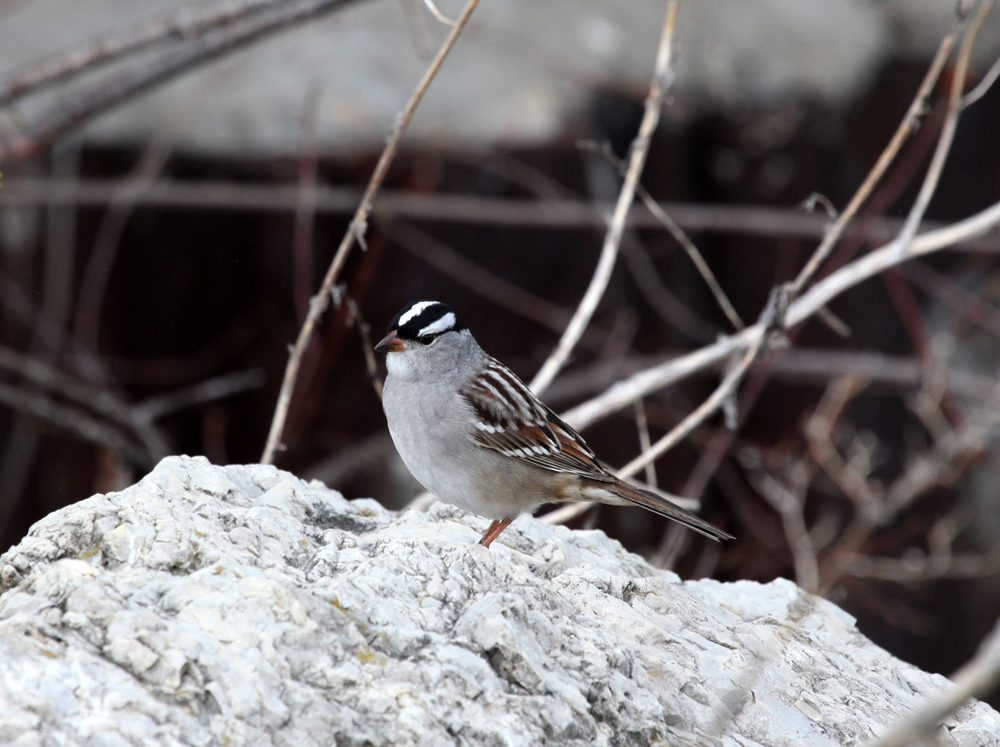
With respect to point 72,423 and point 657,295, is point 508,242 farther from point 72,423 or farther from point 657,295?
point 72,423

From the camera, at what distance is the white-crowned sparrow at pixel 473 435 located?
3.54 metres

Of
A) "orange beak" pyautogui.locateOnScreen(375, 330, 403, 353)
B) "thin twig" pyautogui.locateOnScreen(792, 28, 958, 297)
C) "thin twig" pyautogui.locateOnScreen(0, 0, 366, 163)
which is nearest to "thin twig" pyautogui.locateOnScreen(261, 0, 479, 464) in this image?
"orange beak" pyautogui.locateOnScreen(375, 330, 403, 353)

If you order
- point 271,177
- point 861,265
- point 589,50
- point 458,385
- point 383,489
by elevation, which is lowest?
point 383,489

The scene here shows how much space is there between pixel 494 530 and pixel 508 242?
3377 millimetres

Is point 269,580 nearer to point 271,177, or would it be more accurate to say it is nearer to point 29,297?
point 271,177

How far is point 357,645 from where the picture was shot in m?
2.20

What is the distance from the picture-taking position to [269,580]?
7.31ft

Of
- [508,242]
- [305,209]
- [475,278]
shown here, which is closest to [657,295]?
[508,242]

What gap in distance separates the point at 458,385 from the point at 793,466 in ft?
9.96

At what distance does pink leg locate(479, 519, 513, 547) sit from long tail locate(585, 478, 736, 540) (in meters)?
0.55

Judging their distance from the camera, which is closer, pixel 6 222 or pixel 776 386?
pixel 6 222

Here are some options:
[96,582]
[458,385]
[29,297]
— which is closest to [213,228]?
[29,297]

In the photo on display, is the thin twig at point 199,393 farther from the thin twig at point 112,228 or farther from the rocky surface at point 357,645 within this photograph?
the rocky surface at point 357,645

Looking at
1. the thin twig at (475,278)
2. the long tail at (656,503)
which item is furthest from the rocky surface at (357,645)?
the thin twig at (475,278)
